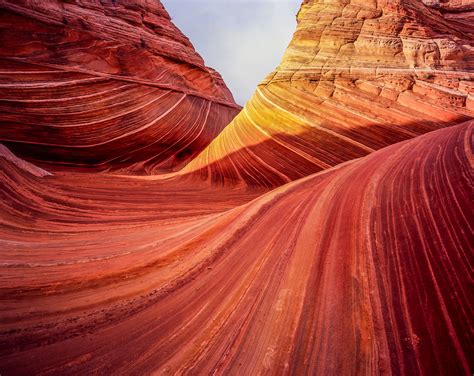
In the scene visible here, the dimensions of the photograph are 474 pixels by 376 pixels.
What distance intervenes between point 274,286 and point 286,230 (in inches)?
20.7

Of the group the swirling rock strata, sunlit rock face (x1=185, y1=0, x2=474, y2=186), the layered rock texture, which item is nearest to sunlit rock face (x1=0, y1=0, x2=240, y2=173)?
the layered rock texture

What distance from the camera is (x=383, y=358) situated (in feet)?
2.89

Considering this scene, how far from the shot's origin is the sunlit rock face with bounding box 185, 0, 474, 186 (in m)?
3.94

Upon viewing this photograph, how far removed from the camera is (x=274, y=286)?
4.32 ft

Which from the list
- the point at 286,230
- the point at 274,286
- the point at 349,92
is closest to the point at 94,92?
the point at 349,92

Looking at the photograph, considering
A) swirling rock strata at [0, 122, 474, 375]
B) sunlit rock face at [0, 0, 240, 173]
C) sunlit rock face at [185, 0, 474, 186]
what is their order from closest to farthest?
1. swirling rock strata at [0, 122, 474, 375]
2. sunlit rock face at [185, 0, 474, 186]
3. sunlit rock face at [0, 0, 240, 173]

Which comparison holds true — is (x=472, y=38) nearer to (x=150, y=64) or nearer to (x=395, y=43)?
(x=395, y=43)

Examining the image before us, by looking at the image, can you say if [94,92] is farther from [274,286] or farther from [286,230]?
[274,286]

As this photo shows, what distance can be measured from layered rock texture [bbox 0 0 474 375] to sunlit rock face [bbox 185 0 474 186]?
0.09 feet

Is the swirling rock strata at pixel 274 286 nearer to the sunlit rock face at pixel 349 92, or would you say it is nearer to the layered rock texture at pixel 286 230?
the layered rock texture at pixel 286 230

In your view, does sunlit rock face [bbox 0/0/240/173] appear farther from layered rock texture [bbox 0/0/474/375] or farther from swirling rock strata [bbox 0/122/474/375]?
swirling rock strata [bbox 0/122/474/375]

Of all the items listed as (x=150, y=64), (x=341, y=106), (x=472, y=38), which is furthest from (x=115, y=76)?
(x=472, y=38)

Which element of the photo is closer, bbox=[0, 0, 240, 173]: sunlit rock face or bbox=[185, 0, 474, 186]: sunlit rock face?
bbox=[185, 0, 474, 186]: sunlit rock face

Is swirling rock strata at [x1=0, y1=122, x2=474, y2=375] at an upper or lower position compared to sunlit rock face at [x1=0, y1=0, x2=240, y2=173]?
A: lower
